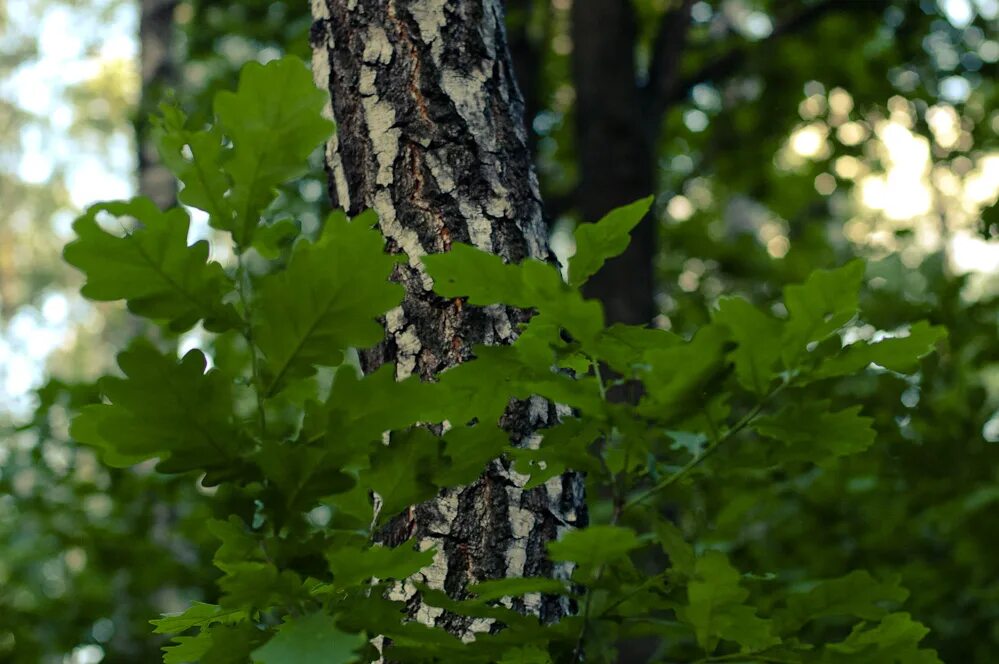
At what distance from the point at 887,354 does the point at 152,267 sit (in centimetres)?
64

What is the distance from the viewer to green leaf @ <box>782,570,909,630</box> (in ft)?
3.35

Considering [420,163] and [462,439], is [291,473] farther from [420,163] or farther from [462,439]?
[420,163]

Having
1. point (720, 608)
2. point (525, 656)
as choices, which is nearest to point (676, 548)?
point (720, 608)

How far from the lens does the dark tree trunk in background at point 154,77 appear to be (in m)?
6.17

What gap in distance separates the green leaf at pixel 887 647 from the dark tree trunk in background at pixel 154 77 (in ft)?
18.3

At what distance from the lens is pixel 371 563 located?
2.68 ft

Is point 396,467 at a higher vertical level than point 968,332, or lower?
lower

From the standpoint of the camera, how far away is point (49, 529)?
138 inches

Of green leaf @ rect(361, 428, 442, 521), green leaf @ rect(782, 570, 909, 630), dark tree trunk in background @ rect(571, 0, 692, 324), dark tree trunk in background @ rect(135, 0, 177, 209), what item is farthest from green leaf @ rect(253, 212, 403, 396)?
dark tree trunk in background @ rect(135, 0, 177, 209)

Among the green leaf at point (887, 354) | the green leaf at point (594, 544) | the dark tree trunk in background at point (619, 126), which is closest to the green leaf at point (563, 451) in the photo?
the green leaf at point (594, 544)

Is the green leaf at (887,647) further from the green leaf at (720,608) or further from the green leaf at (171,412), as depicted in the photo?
the green leaf at (171,412)

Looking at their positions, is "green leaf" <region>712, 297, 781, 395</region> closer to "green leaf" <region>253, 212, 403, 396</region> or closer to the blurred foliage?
the blurred foliage

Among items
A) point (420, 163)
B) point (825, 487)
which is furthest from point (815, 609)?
point (825, 487)

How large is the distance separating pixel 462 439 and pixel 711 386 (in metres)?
0.23
